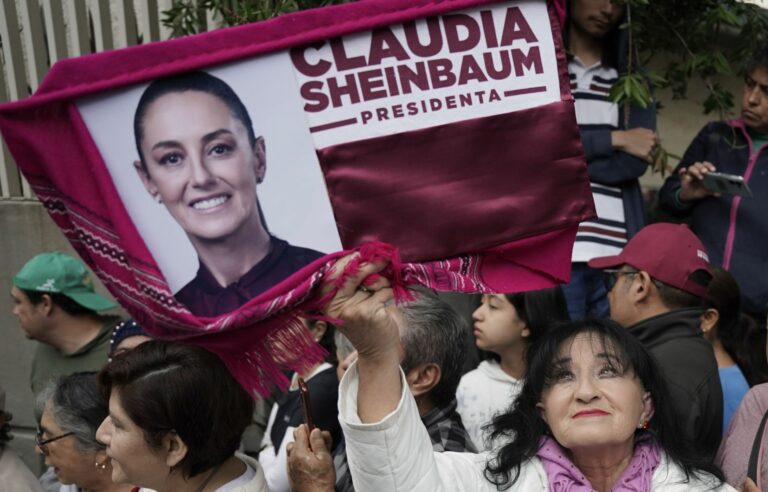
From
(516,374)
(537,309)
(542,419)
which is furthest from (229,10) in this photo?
(542,419)

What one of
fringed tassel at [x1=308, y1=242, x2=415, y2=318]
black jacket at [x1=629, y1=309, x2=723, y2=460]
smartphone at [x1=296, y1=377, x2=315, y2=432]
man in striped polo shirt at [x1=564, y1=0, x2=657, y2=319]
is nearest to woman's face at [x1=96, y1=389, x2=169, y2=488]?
smartphone at [x1=296, y1=377, x2=315, y2=432]

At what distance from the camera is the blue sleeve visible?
4770 millimetres

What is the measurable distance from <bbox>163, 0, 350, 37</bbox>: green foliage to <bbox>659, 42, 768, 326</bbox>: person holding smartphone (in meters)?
1.75

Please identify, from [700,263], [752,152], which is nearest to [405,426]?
[700,263]

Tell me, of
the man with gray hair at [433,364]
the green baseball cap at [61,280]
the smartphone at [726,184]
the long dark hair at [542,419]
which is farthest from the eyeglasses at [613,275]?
the green baseball cap at [61,280]

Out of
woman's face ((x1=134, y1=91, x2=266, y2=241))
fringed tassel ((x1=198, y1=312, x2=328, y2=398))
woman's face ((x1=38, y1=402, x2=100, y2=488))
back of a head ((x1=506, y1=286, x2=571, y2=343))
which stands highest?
woman's face ((x1=134, y1=91, x2=266, y2=241))

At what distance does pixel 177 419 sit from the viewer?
262 centimetres

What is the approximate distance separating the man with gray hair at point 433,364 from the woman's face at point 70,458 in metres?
0.79

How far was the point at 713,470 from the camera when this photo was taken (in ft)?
8.63

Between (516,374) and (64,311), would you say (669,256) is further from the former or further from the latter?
(64,311)

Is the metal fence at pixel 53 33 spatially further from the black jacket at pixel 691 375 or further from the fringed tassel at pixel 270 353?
the fringed tassel at pixel 270 353

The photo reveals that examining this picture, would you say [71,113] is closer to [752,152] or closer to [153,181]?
[153,181]

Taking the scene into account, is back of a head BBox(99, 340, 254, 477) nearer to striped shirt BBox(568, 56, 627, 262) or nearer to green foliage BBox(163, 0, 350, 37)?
green foliage BBox(163, 0, 350, 37)

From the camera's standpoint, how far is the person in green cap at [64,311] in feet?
17.1
